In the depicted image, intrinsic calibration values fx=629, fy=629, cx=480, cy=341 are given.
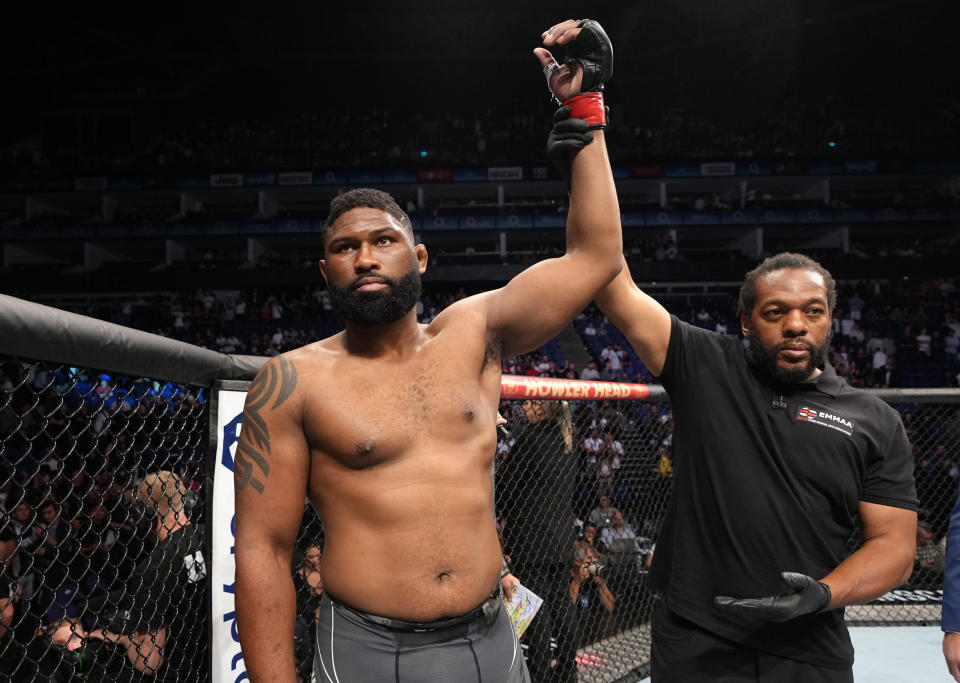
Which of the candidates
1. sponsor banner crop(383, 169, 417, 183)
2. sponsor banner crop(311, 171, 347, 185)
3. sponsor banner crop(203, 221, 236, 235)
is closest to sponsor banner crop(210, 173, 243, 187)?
sponsor banner crop(203, 221, 236, 235)

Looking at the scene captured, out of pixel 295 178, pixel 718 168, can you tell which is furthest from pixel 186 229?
pixel 718 168

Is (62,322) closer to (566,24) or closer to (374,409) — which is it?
(374,409)

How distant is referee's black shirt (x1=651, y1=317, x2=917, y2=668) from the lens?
159 cm

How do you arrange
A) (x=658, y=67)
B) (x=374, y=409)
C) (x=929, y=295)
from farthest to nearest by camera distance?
(x=658, y=67), (x=929, y=295), (x=374, y=409)

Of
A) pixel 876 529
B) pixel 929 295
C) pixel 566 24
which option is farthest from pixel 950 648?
pixel 929 295

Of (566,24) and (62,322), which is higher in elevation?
(566,24)

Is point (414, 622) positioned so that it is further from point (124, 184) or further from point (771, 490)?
point (124, 184)

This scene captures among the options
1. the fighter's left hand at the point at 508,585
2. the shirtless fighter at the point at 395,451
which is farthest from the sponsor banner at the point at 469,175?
the shirtless fighter at the point at 395,451

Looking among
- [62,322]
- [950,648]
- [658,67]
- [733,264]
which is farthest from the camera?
[658,67]

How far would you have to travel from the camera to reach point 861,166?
22516mm

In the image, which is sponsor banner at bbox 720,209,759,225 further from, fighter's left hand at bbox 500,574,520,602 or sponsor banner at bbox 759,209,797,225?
fighter's left hand at bbox 500,574,520,602

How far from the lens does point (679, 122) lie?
25.3 m

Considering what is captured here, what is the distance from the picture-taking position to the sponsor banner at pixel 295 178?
75.8 ft

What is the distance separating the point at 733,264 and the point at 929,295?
18.3 feet
